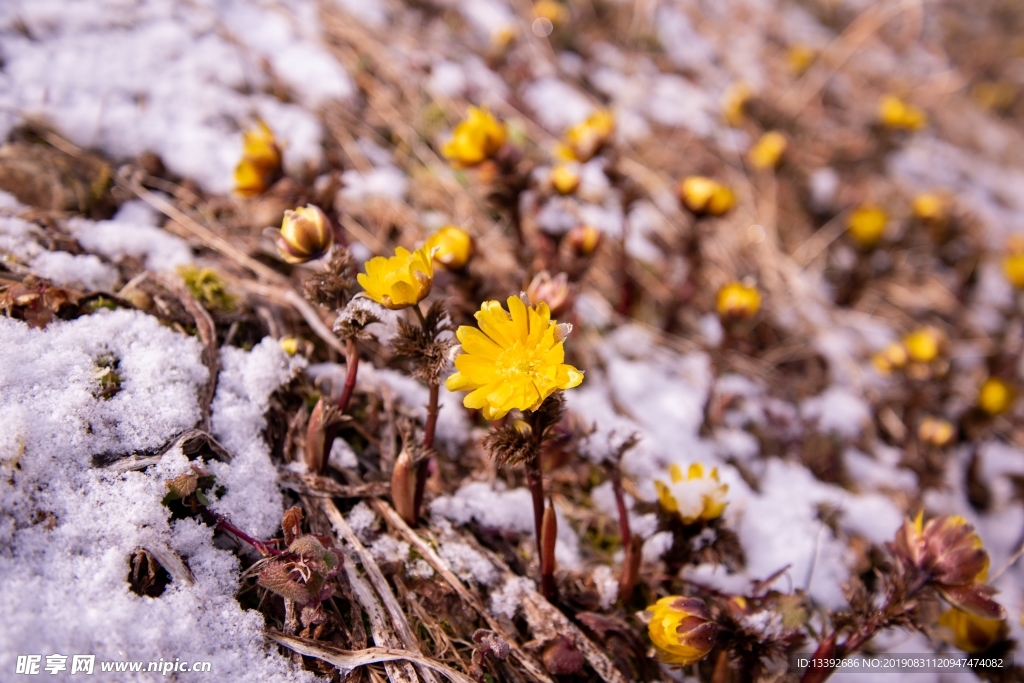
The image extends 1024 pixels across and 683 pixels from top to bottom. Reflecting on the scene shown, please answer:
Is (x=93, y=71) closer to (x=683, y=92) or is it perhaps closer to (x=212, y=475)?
(x=212, y=475)

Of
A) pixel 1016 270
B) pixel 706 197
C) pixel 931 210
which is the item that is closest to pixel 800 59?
pixel 931 210

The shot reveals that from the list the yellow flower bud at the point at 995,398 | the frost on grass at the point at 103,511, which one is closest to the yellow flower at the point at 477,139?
the frost on grass at the point at 103,511

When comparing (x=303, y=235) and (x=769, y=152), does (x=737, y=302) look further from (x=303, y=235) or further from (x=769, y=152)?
(x=769, y=152)

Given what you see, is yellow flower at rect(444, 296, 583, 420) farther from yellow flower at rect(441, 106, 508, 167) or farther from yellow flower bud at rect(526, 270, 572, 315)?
yellow flower at rect(441, 106, 508, 167)

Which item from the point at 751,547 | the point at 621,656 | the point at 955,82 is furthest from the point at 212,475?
the point at 955,82

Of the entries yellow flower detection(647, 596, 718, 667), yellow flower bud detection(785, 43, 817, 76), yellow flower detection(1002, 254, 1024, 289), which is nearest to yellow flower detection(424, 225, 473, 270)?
yellow flower detection(647, 596, 718, 667)

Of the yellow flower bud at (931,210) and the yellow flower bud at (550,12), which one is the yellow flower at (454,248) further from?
the yellow flower bud at (931,210)
